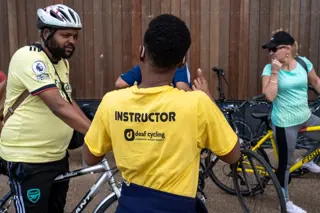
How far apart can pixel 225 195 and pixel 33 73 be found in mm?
2955

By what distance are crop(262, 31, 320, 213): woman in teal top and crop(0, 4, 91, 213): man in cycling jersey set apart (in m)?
1.99

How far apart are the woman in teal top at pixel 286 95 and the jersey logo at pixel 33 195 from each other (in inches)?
89.3

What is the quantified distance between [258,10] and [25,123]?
4.35 metres

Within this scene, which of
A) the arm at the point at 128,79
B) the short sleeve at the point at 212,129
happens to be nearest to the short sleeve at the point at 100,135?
the short sleeve at the point at 212,129

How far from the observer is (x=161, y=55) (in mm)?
2010

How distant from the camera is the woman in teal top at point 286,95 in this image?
4379 mm

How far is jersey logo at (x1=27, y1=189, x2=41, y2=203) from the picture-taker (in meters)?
3.13

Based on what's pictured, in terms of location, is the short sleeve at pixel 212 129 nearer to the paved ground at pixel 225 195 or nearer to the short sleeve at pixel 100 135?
the short sleeve at pixel 100 135

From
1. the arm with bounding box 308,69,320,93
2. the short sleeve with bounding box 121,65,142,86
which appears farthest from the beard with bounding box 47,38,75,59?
the arm with bounding box 308,69,320,93

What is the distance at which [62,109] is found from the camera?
291 cm

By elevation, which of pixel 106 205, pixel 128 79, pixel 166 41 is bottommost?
pixel 106 205

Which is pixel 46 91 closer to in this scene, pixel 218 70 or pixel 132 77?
pixel 132 77

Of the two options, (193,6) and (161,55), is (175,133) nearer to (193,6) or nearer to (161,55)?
(161,55)

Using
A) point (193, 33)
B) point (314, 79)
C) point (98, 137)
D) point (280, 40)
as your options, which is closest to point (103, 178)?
point (98, 137)
